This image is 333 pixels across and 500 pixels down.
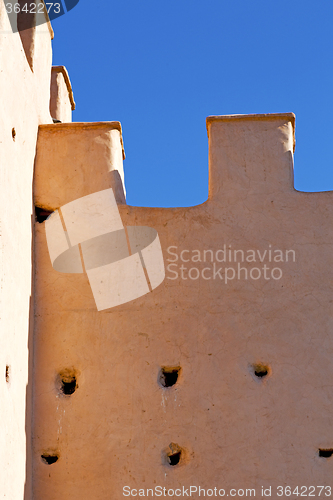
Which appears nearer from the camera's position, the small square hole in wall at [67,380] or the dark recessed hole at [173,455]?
the dark recessed hole at [173,455]

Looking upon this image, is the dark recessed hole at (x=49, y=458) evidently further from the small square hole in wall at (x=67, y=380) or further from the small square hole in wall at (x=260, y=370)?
the small square hole in wall at (x=260, y=370)

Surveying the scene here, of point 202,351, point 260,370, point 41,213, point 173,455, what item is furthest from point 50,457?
point 41,213

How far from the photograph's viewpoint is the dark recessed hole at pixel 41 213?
601 centimetres

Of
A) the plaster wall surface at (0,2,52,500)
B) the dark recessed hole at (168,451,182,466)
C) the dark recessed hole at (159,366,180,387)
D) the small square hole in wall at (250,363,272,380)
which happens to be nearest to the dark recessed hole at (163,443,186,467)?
the dark recessed hole at (168,451,182,466)

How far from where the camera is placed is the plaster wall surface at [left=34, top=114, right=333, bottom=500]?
17.6 feet

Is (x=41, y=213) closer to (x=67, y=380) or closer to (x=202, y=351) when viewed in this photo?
(x=67, y=380)

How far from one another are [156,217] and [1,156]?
1669mm

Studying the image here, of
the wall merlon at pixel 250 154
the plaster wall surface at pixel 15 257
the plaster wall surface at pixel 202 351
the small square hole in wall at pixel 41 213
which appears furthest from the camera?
the wall merlon at pixel 250 154

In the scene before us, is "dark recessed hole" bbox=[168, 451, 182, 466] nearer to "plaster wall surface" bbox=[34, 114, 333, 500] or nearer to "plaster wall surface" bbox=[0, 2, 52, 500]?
"plaster wall surface" bbox=[34, 114, 333, 500]

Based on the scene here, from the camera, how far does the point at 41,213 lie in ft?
19.8

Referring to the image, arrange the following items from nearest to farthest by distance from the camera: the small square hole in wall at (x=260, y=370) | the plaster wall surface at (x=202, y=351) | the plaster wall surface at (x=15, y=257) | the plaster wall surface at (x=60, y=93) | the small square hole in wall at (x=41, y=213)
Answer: the plaster wall surface at (x=15, y=257), the plaster wall surface at (x=202, y=351), the small square hole in wall at (x=260, y=370), the small square hole in wall at (x=41, y=213), the plaster wall surface at (x=60, y=93)

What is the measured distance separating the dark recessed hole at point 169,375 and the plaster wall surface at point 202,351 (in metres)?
0.06

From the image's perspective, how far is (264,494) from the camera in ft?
17.4

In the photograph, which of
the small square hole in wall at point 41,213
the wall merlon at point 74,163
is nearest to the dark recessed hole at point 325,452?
the wall merlon at point 74,163
